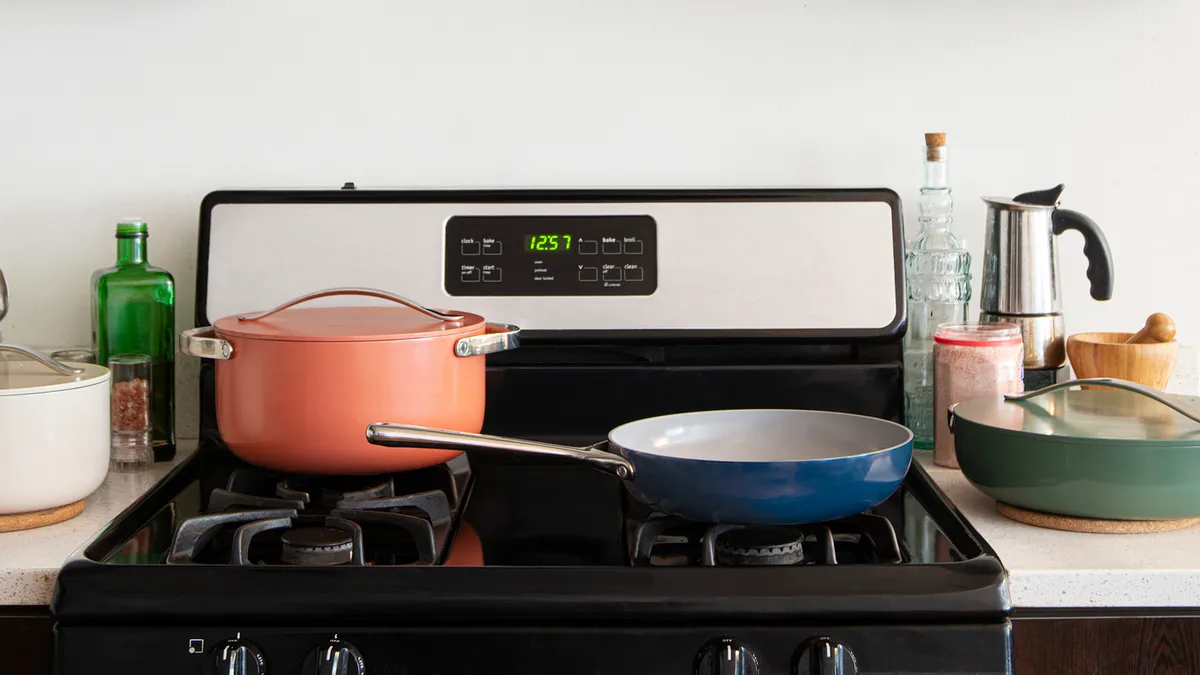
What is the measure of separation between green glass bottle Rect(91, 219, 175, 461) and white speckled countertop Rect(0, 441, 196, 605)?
9 centimetres

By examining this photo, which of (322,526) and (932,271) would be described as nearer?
(322,526)

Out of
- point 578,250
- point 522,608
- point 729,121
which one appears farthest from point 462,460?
point 729,121

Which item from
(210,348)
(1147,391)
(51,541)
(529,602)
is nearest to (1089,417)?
(1147,391)

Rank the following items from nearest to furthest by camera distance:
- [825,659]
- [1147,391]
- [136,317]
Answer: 1. [825,659]
2. [1147,391]
3. [136,317]

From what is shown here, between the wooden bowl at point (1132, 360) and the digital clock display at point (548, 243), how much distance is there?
0.63 m

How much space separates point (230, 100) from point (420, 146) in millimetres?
259

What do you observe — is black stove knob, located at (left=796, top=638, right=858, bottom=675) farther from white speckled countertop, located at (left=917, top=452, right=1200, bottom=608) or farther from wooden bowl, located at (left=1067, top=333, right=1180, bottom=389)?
wooden bowl, located at (left=1067, top=333, right=1180, bottom=389)

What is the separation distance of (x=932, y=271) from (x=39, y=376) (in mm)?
1038

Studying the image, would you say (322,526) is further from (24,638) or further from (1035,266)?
(1035,266)

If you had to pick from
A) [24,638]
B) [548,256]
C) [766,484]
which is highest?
[548,256]

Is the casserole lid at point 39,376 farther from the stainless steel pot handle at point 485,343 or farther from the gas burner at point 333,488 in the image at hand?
the stainless steel pot handle at point 485,343

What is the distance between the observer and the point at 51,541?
95 centimetres

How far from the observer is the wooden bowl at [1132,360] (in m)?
1.20

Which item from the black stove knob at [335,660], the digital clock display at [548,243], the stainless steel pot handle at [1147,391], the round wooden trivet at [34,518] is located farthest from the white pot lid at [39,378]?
the stainless steel pot handle at [1147,391]
